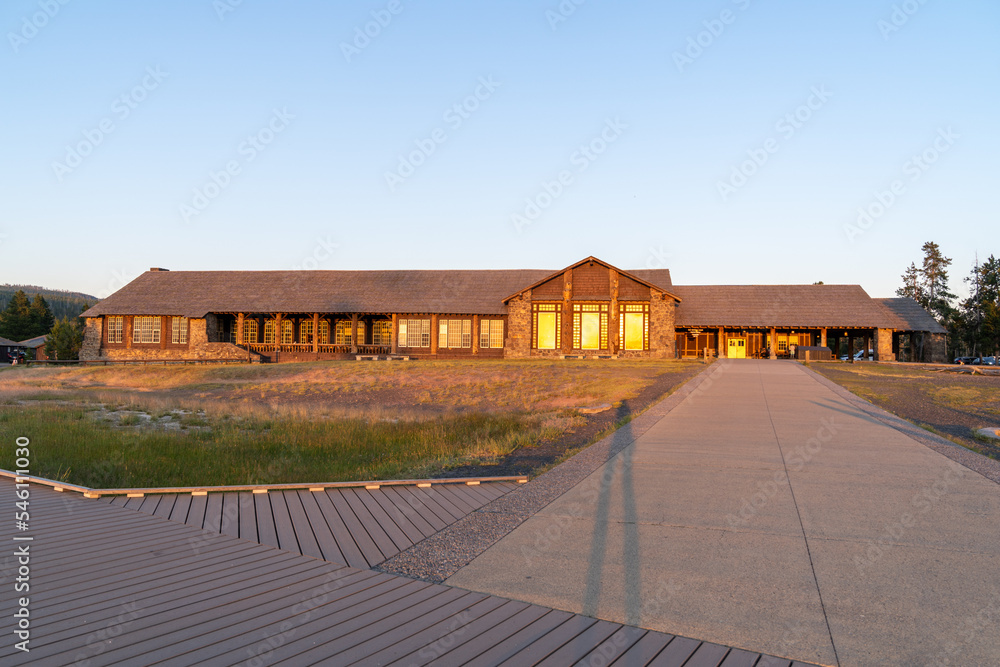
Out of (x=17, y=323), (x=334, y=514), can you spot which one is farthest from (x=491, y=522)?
(x=17, y=323)

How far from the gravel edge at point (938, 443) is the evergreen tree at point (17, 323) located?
96.2 meters

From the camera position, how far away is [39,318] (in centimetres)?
8262

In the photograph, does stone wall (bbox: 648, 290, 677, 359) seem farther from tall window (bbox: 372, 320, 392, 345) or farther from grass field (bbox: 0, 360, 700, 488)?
tall window (bbox: 372, 320, 392, 345)

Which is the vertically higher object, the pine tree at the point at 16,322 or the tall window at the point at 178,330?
the pine tree at the point at 16,322

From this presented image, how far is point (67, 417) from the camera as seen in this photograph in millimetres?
14789

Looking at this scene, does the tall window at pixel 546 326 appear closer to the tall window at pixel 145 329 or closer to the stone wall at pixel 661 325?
the stone wall at pixel 661 325

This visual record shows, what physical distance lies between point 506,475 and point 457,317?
30.9 m

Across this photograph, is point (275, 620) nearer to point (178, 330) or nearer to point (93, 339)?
point (178, 330)

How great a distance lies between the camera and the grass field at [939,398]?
11.8m

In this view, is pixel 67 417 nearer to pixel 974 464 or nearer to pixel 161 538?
pixel 161 538

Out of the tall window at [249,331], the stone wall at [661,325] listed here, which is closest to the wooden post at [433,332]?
the tall window at [249,331]

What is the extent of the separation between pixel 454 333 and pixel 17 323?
7262 centimetres

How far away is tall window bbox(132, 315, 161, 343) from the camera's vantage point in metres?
39.2

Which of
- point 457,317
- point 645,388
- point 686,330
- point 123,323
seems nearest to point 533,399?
point 645,388
